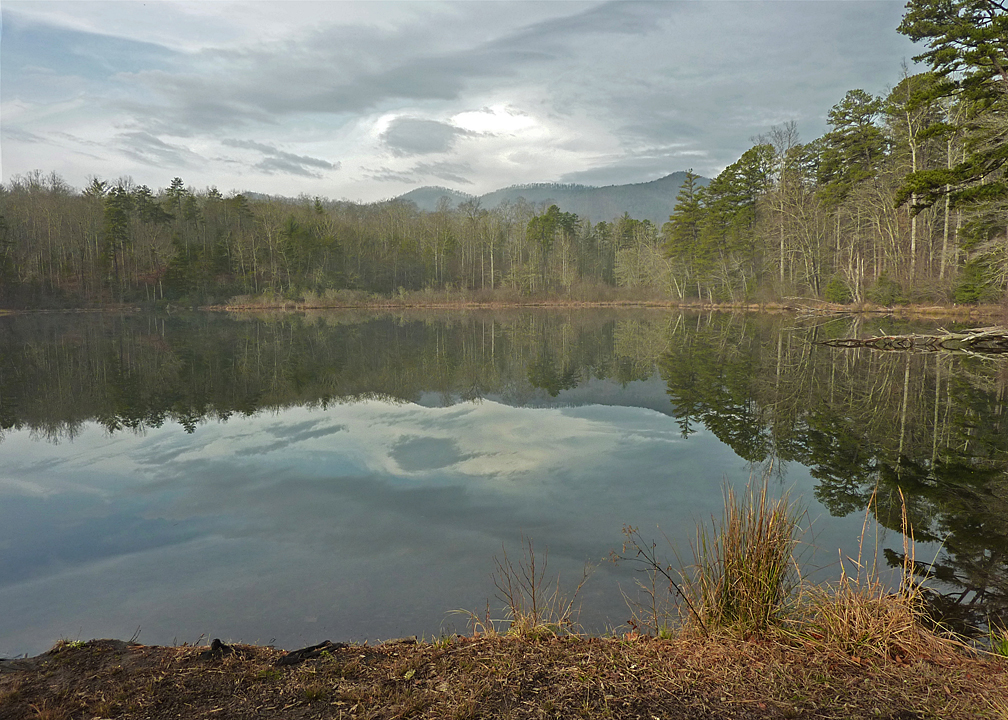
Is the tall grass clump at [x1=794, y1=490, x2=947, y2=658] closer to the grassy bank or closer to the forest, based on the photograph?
the grassy bank

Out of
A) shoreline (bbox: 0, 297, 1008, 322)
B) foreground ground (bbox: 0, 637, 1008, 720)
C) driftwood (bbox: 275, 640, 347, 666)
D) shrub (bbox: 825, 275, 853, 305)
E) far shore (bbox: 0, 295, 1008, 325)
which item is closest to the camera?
foreground ground (bbox: 0, 637, 1008, 720)

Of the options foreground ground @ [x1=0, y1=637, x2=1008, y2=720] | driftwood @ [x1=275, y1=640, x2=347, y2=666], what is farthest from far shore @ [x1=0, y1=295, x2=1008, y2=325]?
driftwood @ [x1=275, y1=640, x2=347, y2=666]

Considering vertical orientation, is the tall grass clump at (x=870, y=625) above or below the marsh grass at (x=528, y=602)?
above

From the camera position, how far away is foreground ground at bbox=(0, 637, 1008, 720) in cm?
310

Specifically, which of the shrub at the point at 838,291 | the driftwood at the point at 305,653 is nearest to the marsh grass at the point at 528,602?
the driftwood at the point at 305,653

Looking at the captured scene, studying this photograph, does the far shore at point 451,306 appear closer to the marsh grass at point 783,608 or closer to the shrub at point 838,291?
the shrub at point 838,291

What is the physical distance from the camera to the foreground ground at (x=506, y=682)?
310 centimetres

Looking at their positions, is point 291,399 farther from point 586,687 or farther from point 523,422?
point 586,687

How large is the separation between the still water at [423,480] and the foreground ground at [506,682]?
2.24ft

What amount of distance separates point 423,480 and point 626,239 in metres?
77.8

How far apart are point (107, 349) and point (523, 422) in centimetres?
2089

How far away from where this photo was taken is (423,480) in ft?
27.3

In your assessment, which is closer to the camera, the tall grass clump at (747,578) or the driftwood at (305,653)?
the driftwood at (305,653)

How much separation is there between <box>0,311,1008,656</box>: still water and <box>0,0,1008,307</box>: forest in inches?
416
